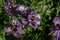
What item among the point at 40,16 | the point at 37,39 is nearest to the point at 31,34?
the point at 37,39

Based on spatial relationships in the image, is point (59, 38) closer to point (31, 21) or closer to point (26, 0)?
point (31, 21)

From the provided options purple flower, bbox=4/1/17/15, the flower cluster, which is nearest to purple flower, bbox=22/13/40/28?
the flower cluster

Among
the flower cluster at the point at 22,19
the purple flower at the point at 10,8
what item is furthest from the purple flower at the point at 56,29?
the purple flower at the point at 10,8

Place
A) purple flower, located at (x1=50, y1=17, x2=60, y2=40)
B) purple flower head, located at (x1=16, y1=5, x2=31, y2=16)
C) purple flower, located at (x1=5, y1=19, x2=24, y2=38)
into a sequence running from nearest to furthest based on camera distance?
1. purple flower, located at (x1=50, y1=17, x2=60, y2=40)
2. purple flower, located at (x1=5, y1=19, x2=24, y2=38)
3. purple flower head, located at (x1=16, y1=5, x2=31, y2=16)

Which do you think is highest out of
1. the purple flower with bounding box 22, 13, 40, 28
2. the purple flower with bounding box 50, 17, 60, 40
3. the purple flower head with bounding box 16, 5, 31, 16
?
the purple flower head with bounding box 16, 5, 31, 16

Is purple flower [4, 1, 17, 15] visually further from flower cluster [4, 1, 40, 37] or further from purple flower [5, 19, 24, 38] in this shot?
purple flower [5, 19, 24, 38]

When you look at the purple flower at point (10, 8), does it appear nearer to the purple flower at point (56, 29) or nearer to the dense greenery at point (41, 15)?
the dense greenery at point (41, 15)
